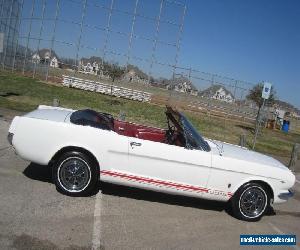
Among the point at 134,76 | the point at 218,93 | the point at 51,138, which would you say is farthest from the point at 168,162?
the point at 218,93

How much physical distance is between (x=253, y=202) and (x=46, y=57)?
2685 cm

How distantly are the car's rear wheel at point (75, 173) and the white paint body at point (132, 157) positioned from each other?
0.43 ft

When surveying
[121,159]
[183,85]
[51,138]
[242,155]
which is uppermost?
[183,85]

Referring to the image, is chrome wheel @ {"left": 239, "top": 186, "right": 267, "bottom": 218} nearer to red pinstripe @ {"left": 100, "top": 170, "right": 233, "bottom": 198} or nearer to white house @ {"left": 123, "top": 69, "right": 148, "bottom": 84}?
red pinstripe @ {"left": 100, "top": 170, "right": 233, "bottom": 198}

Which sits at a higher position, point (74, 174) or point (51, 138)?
point (51, 138)

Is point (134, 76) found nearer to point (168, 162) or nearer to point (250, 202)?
point (250, 202)

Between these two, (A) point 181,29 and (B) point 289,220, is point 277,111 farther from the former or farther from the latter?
(B) point 289,220

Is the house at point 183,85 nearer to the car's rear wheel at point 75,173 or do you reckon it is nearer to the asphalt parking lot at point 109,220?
the asphalt parking lot at point 109,220

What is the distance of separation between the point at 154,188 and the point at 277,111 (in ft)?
112

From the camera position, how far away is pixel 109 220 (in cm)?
570

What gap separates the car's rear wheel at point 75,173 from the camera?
623 centimetres

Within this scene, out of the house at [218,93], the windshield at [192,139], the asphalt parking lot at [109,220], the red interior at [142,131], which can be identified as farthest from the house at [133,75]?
the windshield at [192,139]

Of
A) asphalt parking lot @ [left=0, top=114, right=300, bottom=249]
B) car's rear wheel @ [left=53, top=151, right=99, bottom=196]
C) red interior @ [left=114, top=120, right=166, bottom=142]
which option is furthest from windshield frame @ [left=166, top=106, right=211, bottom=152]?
car's rear wheel @ [left=53, top=151, right=99, bottom=196]

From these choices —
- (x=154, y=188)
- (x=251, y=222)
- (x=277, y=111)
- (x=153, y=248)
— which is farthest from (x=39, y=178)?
(x=277, y=111)
